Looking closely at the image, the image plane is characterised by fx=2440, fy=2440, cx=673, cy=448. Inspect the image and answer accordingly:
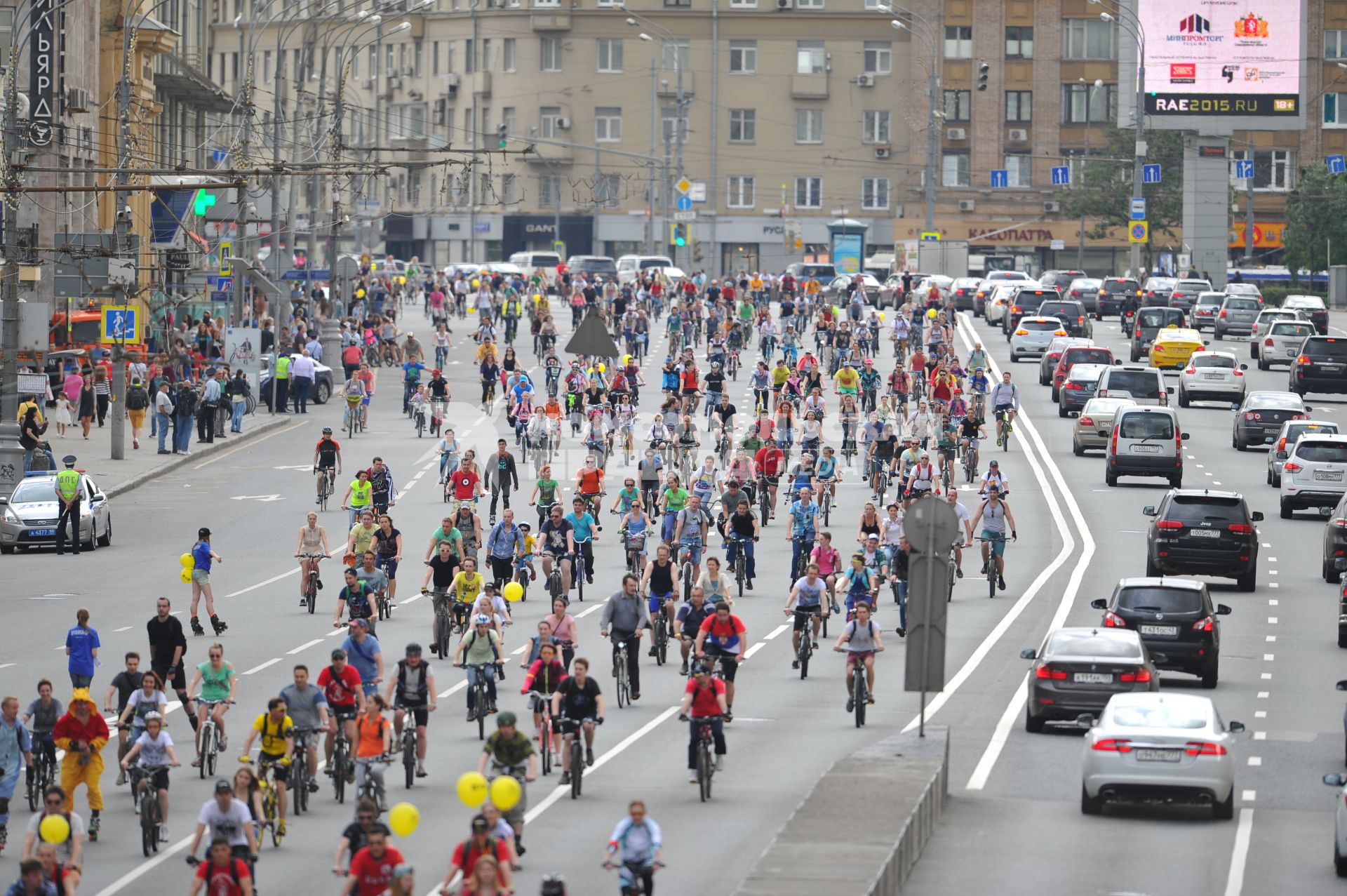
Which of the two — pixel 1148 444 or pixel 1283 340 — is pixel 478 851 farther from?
pixel 1283 340

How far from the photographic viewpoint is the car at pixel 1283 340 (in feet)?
218

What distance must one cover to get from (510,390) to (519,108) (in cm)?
7500

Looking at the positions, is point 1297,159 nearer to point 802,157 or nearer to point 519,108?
point 802,157

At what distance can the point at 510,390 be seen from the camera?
167ft

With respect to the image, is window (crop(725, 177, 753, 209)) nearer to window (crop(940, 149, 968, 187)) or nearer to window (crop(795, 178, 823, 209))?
window (crop(795, 178, 823, 209))

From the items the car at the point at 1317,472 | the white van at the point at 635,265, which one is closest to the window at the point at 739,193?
the white van at the point at 635,265

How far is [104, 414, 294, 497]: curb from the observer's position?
1768 inches

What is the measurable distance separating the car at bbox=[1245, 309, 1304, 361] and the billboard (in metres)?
20.1

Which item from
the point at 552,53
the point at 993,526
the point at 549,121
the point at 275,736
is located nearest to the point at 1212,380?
the point at 993,526

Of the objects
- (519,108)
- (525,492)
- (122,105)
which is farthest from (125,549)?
(519,108)

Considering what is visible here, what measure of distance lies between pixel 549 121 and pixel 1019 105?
2372 centimetres

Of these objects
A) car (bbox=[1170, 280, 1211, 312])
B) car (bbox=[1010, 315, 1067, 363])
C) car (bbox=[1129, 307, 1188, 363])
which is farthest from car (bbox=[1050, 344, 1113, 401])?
car (bbox=[1170, 280, 1211, 312])

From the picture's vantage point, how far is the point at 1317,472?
4166 cm

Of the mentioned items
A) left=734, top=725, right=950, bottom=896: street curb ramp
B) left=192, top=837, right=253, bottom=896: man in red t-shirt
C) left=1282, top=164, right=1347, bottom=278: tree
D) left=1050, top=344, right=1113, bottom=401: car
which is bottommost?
Answer: left=734, top=725, right=950, bottom=896: street curb ramp
